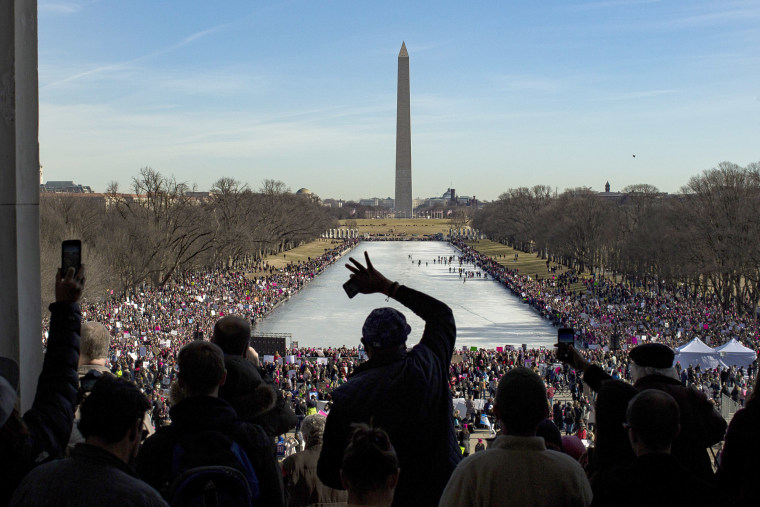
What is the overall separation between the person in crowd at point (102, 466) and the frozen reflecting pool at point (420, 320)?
22.6 metres

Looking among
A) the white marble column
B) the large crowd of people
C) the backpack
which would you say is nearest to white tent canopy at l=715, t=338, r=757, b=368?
the large crowd of people

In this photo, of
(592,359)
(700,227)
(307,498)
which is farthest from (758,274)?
(307,498)

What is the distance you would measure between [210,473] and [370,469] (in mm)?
521

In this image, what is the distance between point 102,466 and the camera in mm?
2322

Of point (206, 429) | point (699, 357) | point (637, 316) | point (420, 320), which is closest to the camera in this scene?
point (206, 429)

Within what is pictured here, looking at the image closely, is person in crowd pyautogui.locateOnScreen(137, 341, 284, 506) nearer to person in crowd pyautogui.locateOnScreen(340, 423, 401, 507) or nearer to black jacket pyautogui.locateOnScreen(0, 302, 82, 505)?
black jacket pyautogui.locateOnScreen(0, 302, 82, 505)

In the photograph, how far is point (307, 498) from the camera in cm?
377

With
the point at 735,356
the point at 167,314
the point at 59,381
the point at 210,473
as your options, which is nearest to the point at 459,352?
the point at 735,356

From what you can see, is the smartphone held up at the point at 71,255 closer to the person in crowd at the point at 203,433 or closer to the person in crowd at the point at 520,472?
the person in crowd at the point at 203,433

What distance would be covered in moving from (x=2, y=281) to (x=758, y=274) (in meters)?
35.5

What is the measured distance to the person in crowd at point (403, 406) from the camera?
2902 millimetres

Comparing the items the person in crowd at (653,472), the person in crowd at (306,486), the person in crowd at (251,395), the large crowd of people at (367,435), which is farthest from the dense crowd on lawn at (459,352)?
the person in crowd at (653,472)

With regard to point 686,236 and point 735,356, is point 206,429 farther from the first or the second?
point 686,236

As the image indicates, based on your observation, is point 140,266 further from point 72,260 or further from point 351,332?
point 72,260
